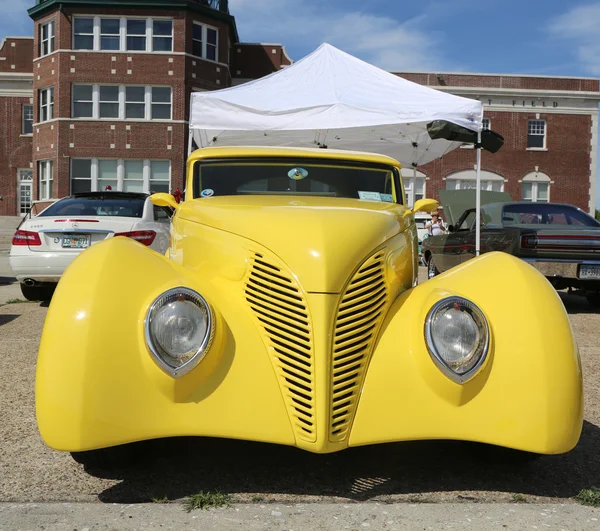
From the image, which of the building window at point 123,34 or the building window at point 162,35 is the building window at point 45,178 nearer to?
the building window at point 123,34

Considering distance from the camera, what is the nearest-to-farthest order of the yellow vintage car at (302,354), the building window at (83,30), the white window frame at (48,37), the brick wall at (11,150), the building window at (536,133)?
the yellow vintage car at (302,354) → the building window at (83,30) → the white window frame at (48,37) → the brick wall at (11,150) → the building window at (536,133)

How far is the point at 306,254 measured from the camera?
2.78 metres

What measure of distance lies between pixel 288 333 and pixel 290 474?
2.39 ft

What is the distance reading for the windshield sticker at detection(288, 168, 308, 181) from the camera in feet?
14.1

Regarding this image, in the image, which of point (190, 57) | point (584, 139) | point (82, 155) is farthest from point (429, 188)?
point (82, 155)

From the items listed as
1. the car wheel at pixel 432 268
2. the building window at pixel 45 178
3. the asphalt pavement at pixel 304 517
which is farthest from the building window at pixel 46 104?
the asphalt pavement at pixel 304 517

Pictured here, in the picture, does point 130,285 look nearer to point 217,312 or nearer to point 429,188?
point 217,312

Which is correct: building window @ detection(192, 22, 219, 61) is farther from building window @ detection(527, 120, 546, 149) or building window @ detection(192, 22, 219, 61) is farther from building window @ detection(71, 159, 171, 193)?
building window @ detection(527, 120, 546, 149)

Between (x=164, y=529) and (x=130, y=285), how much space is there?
3.31ft

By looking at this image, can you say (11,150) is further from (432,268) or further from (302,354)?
(302,354)

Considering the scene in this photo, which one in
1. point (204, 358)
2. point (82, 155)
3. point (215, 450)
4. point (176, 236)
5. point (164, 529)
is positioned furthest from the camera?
point (82, 155)

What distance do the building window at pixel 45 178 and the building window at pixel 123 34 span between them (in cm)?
513

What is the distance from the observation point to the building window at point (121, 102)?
26562 millimetres

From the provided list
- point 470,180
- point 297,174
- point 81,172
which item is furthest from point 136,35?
point 297,174
